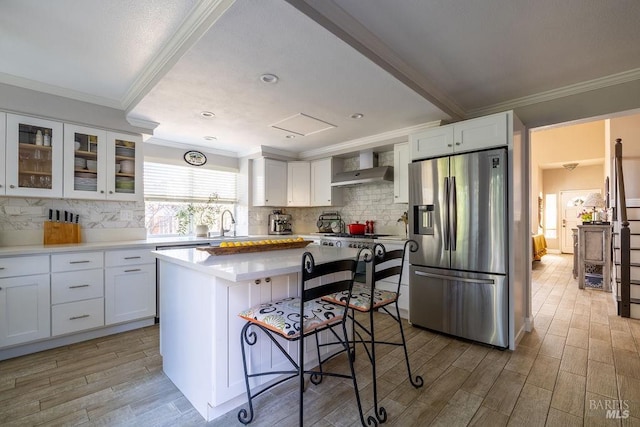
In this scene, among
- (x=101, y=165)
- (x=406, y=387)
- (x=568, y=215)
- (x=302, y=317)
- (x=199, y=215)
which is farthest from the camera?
(x=568, y=215)

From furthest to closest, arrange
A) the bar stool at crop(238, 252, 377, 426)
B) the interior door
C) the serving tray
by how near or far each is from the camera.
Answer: the interior door
the serving tray
the bar stool at crop(238, 252, 377, 426)

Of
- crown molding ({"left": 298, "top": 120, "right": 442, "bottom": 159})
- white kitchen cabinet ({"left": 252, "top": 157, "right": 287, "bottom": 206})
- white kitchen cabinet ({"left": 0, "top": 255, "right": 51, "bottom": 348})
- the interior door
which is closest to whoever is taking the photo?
white kitchen cabinet ({"left": 0, "top": 255, "right": 51, "bottom": 348})

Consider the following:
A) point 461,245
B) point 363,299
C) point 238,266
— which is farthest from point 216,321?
point 461,245

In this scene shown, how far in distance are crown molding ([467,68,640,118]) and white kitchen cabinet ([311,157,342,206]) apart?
82.6 inches

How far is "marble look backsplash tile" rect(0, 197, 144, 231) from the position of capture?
2.91 metres

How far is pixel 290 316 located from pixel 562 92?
3.36 meters

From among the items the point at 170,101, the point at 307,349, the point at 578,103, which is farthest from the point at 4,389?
the point at 578,103

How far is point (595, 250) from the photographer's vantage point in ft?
15.9

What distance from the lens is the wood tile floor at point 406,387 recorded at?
5.67 ft

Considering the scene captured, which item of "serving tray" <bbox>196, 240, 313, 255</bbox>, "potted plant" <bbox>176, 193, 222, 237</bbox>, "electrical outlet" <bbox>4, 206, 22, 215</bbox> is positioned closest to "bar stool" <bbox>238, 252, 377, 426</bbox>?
"serving tray" <bbox>196, 240, 313, 255</bbox>

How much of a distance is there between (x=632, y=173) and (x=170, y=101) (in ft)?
17.6

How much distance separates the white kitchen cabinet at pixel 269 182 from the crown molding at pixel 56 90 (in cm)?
205

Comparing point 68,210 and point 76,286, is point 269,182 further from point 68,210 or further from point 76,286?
point 76,286

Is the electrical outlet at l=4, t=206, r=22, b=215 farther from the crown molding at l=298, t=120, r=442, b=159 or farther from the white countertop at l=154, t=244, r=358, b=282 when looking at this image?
the crown molding at l=298, t=120, r=442, b=159
